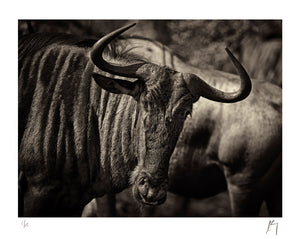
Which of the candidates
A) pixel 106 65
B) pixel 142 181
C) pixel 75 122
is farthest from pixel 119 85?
pixel 142 181

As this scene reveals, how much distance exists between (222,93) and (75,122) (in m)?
0.81

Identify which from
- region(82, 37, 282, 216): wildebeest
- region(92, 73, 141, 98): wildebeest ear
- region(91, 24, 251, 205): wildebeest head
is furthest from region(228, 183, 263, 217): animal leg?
region(92, 73, 141, 98): wildebeest ear

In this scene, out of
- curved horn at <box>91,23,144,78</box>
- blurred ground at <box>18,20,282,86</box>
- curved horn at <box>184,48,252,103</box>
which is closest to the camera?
curved horn at <box>91,23,144,78</box>

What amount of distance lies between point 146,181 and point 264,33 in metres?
1.22

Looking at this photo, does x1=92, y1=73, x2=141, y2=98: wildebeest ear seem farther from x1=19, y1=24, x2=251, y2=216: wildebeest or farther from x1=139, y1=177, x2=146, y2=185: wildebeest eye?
x1=139, y1=177, x2=146, y2=185: wildebeest eye

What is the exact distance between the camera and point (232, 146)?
287 cm

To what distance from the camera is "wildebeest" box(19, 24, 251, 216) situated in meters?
2.53

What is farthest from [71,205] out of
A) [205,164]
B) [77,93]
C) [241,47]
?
[241,47]

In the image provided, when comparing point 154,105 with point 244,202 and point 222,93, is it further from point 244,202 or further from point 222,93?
point 244,202

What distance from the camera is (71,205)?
2713 millimetres

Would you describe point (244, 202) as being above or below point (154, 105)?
below

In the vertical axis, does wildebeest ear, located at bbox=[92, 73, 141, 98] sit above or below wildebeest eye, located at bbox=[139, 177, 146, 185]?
above

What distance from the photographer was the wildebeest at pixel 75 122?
8.29 ft
